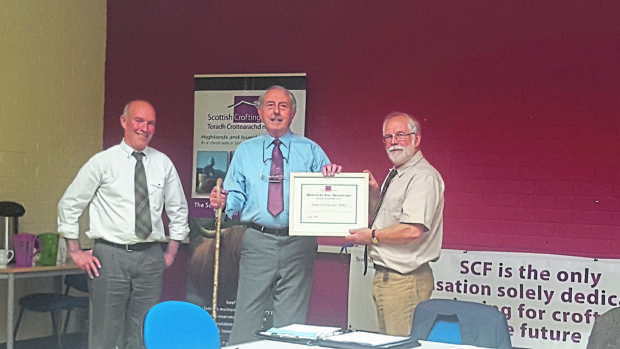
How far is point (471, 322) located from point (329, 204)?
1.99 metres

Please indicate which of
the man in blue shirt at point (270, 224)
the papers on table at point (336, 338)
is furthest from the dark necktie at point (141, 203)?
the papers on table at point (336, 338)

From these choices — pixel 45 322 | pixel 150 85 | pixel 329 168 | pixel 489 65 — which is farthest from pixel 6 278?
pixel 489 65

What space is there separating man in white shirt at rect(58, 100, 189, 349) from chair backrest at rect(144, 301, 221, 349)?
1.96 m

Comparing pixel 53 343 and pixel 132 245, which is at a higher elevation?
pixel 132 245

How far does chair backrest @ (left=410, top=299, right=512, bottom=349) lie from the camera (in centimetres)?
372

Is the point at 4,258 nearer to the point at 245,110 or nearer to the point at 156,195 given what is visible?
the point at 156,195

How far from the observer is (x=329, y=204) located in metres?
5.69

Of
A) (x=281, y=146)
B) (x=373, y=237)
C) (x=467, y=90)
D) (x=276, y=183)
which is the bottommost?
(x=373, y=237)

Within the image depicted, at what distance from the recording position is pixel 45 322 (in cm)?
750

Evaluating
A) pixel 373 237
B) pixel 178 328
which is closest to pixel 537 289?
pixel 373 237

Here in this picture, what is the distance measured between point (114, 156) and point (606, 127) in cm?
346

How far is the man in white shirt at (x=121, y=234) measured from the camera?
5684 millimetres

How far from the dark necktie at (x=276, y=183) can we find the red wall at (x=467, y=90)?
132 cm

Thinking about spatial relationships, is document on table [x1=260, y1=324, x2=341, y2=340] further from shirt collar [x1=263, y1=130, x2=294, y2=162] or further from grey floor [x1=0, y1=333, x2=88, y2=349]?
grey floor [x1=0, y1=333, x2=88, y2=349]
